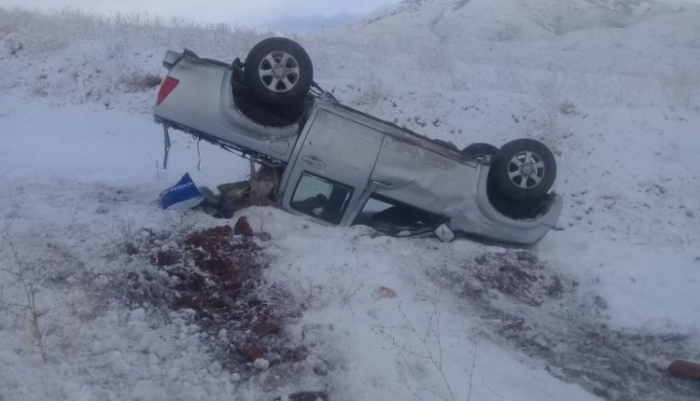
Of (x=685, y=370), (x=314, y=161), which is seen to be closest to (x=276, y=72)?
(x=314, y=161)

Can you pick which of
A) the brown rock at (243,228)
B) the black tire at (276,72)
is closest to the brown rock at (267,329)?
the brown rock at (243,228)

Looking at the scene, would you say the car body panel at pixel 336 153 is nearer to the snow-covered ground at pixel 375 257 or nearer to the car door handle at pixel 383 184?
the car door handle at pixel 383 184

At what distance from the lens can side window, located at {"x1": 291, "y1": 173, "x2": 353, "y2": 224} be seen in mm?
6926

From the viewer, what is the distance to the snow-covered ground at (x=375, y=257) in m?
4.29

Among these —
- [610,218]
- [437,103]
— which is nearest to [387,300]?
[610,218]

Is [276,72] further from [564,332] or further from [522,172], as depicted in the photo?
[564,332]

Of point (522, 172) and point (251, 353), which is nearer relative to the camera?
point (251, 353)

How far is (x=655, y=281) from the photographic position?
6977 millimetres

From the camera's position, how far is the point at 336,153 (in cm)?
683

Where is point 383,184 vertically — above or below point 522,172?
below

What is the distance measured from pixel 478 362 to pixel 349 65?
10.1m

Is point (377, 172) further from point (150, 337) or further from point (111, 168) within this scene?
point (111, 168)

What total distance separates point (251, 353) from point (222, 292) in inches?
39.2

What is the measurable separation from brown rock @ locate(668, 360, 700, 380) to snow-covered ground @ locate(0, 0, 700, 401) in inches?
4.9
